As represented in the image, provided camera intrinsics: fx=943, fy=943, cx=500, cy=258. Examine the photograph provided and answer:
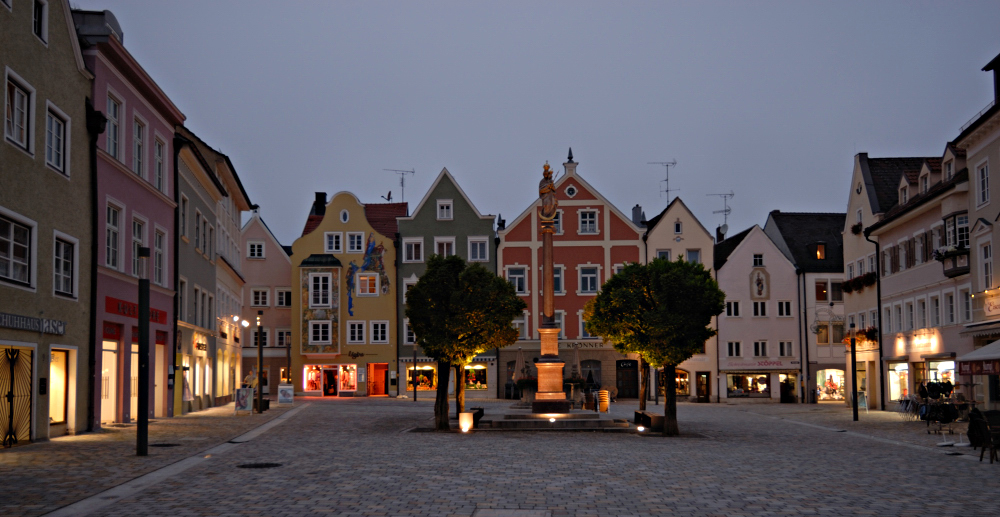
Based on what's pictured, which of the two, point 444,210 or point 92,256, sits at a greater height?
point 444,210

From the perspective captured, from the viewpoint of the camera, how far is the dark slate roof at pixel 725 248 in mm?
62747

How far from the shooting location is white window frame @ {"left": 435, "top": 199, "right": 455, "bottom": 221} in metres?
64.4

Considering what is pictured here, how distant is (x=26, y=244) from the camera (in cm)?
2145

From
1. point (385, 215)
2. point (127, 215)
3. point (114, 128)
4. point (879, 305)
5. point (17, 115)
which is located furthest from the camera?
point (385, 215)

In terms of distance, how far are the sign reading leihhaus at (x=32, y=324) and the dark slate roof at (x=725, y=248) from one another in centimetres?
4653

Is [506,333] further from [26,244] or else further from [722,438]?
[26,244]

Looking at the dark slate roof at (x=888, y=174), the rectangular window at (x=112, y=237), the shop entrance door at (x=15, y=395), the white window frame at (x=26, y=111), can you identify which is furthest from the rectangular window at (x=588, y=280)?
the white window frame at (x=26, y=111)

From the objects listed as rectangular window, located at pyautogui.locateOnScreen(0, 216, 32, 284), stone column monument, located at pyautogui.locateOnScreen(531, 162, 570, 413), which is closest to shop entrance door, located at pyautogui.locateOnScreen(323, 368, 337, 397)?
stone column monument, located at pyautogui.locateOnScreen(531, 162, 570, 413)

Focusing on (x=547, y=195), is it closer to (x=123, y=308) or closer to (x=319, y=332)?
(x=123, y=308)

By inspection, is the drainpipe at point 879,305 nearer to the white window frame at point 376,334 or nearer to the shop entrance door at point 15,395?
the white window frame at point 376,334

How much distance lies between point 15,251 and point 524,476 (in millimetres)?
12720

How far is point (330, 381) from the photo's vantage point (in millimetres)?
64188

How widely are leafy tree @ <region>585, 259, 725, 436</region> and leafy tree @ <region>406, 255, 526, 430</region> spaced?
4219mm

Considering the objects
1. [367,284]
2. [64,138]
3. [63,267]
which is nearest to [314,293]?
[367,284]
